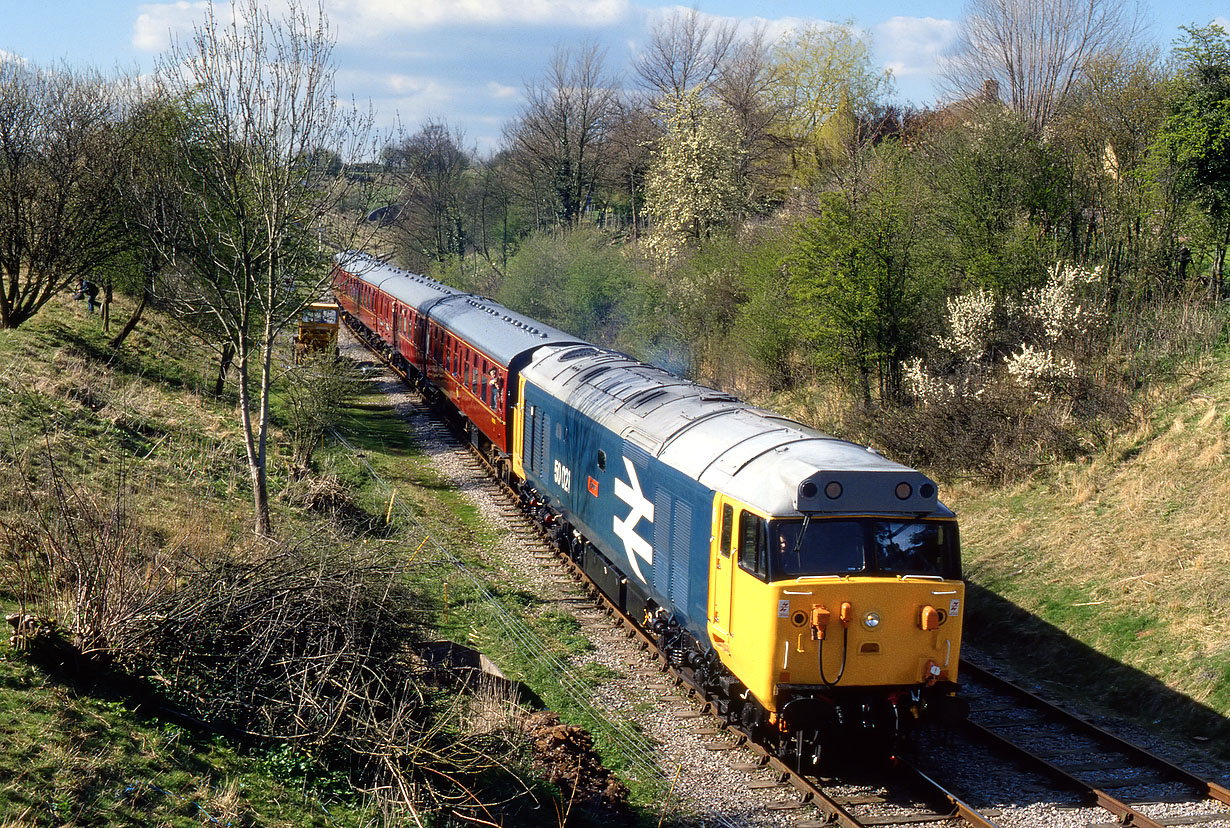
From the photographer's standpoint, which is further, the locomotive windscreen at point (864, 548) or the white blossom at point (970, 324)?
the white blossom at point (970, 324)

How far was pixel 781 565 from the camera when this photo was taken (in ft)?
28.2

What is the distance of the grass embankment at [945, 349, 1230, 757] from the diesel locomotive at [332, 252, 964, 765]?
421 centimetres

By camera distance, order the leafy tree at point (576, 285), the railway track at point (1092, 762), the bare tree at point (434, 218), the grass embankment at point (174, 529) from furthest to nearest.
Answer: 1. the bare tree at point (434, 218)
2. the leafy tree at point (576, 285)
3. the railway track at point (1092, 762)
4. the grass embankment at point (174, 529)

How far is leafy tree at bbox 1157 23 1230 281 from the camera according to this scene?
64.9 ft

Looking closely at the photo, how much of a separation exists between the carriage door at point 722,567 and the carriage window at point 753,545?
Answer: 202mm

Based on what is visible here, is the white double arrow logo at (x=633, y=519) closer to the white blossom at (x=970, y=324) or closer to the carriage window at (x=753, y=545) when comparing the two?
the carriage window at (x=753, y=545)

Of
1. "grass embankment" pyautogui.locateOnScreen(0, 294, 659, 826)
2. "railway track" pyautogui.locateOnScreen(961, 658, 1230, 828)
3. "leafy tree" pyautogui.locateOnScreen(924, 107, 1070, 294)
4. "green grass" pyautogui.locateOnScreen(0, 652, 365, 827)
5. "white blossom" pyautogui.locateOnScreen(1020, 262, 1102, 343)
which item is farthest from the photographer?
"leafy tree" pyautogui.locateOnScreen(924, 107, 1070, 294)

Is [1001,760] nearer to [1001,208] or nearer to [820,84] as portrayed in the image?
[1001,208]

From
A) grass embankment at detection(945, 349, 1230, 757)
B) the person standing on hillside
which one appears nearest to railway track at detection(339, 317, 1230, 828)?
grass embankment at detection(945, 349, 1230, 757)

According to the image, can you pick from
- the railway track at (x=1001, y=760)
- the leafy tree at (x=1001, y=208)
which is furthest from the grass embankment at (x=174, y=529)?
the leafy tree at (x=1001, y=208)

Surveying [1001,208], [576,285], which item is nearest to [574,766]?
[1001,208]

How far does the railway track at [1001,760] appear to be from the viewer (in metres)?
8.59

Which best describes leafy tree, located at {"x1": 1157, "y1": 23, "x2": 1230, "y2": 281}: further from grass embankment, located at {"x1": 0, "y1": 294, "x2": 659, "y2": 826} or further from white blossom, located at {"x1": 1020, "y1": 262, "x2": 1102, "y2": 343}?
grass embankment, located at {"x1": 0, "y1": 294, "x2": 659, "y2": 826}

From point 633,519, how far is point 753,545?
11.1ft
